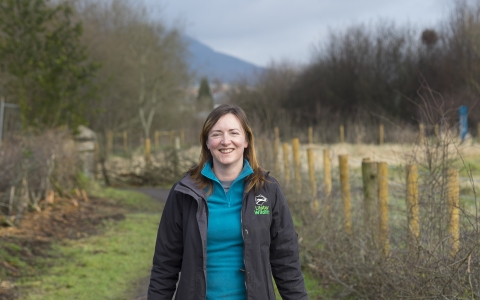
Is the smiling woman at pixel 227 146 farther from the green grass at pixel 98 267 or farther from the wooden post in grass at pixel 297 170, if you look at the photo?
the wooden post in grass at pixel 297 170

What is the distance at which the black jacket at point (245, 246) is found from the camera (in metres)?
3.08

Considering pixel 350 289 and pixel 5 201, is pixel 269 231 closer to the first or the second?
pixel 350 289

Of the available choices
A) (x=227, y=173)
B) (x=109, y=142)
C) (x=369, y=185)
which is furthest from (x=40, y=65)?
(x=109, y=142)

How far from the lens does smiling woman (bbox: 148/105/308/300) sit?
3.08 meters

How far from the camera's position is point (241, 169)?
331cm

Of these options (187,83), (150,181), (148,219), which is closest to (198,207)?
(148,219)

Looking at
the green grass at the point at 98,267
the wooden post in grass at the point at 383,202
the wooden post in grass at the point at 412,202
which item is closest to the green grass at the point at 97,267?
the green grass at the point at 98,267

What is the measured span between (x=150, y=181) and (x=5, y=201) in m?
13.8

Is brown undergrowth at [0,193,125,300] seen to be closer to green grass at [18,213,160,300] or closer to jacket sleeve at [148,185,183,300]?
green grass at [18,213,160,300]

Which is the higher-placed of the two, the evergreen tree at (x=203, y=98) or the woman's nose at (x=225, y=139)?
the evergreen tree at (x=203, y=98)

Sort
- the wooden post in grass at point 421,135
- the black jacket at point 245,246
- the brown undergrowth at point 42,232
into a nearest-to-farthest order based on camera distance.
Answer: the black jacket at point 245,246 < the wooden post in grass at point 421,135 < the brown undergrowth at point 42,232

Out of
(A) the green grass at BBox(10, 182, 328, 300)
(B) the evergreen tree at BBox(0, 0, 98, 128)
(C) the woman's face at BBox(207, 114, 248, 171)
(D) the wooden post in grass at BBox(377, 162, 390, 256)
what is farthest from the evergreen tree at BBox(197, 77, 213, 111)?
(C) the woman's face at BBox(207, 114, 248, 171)

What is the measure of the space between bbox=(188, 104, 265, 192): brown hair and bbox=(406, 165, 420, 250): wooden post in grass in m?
1.87

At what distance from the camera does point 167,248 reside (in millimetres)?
3193
